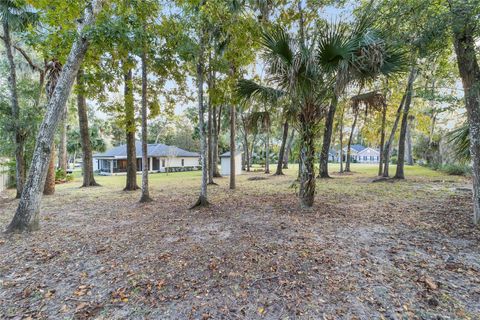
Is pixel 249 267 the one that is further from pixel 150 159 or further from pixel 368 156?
pixel 368 156

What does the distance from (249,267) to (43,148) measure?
177 inches

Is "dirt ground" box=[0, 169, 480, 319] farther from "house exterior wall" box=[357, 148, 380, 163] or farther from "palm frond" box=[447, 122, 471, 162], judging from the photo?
"house exterior wall" box=[357, 148, 380, 163]

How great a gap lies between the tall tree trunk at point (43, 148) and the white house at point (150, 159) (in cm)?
1950

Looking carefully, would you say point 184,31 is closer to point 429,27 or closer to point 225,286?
point 429,27

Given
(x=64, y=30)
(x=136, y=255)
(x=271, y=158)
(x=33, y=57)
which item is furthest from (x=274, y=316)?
(x=271, y=158)

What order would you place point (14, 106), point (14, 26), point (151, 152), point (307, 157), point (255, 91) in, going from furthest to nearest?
point (151, 152), point (14, 106), point (14, 26), point (255, 91), point (307, 157)

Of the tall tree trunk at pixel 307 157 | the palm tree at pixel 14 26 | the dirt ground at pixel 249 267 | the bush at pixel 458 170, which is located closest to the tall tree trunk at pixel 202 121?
the dirt ground at pixel 249 267

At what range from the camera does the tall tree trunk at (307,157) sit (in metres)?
5.55

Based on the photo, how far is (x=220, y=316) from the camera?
2117mm

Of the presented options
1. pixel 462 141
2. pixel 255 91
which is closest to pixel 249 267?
pixel 255 91

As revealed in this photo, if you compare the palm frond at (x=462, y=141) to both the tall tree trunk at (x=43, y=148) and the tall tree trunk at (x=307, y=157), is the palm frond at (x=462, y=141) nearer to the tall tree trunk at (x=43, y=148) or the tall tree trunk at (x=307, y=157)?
the tall tree trunk at (x=307, y=157)

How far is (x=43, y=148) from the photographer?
171 inches

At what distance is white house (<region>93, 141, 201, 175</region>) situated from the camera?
24469 mm

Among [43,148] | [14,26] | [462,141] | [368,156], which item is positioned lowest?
[43,148]
